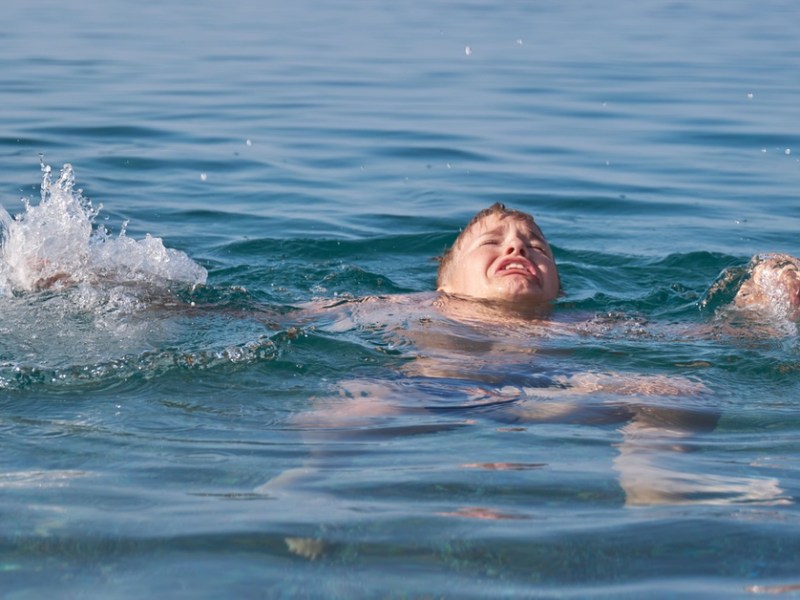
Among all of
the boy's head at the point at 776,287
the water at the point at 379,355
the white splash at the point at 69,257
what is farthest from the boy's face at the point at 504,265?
the white splash at the point at 69,257

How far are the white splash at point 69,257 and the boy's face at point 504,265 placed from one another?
1.58 m

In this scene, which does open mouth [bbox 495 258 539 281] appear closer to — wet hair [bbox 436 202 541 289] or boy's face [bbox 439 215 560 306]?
boy's face [bbox 439 215 560 306]

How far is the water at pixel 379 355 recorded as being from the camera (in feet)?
13.3

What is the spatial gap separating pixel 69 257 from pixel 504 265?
247 centimetres

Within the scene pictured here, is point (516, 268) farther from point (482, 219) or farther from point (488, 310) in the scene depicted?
point (482, 219)

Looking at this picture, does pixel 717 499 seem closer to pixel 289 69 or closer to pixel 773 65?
pixel 289 69

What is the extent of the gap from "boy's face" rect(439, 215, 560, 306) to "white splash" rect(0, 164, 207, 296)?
1.58m

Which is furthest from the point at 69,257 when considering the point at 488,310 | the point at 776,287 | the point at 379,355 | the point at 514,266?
the point at 776,287

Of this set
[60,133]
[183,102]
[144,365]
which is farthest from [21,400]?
[183,102]

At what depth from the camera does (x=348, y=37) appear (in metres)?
22.3

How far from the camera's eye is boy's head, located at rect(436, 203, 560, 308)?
24.2 feet

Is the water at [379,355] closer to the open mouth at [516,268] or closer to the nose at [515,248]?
the open mouth at [516,268]

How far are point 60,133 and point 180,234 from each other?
3.92 m

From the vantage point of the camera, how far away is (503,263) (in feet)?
24.4
